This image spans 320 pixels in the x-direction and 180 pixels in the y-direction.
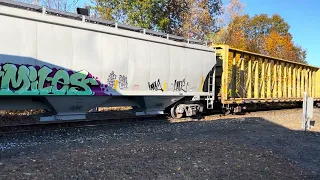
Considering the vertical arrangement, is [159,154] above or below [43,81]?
below

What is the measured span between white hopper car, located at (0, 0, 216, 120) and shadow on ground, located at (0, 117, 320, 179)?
4.19 ft

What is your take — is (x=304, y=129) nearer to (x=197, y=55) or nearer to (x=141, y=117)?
(x=197, y=55)

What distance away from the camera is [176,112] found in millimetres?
13594

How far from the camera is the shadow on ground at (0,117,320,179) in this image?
500 centimetres

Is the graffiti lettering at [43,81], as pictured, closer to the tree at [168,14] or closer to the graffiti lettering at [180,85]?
the graffiti lettering at [180,85]

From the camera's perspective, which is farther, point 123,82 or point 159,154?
point 123,82

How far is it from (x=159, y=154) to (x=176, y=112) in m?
7.38

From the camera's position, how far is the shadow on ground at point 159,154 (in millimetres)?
5000

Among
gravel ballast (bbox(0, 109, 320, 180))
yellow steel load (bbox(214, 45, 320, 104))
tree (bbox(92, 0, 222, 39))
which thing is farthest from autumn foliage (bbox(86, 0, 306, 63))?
gravel ballast (bbox(0, 109, 320, 180))

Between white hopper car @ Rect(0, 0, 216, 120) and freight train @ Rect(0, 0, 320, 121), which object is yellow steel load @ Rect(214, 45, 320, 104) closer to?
→ freight train @ Rect(0, 0, 320, 121)

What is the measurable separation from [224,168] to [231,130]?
4.64 metres

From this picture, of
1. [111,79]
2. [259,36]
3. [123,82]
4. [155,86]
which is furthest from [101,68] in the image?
[259,36]

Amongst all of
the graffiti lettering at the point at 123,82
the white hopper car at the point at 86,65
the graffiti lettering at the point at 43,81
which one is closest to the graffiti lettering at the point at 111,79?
the white hopper car at the point at 86,65

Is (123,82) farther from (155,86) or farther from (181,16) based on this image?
(181,16)
